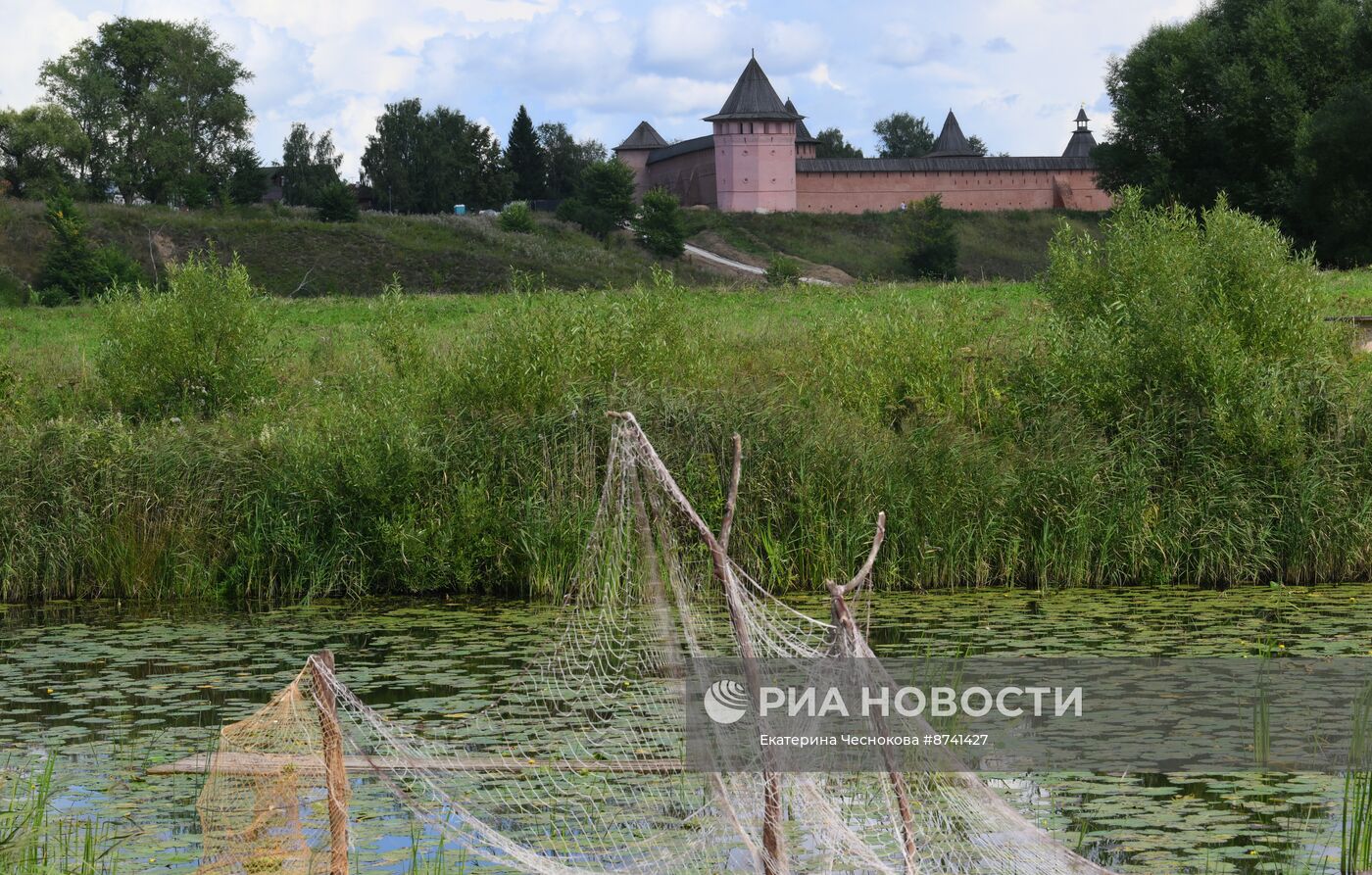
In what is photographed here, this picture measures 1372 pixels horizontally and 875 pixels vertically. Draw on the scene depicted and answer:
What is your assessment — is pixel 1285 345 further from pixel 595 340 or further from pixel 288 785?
pixel 288 785

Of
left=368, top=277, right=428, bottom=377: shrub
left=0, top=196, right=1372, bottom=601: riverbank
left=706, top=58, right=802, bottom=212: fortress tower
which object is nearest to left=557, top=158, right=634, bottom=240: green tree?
left=706, top=58, right=802, bottom=212: fortress tower

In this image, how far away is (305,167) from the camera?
75.0 metres

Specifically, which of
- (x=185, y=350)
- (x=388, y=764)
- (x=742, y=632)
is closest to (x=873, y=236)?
(x=185, y=350)

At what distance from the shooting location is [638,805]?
21.8 ft

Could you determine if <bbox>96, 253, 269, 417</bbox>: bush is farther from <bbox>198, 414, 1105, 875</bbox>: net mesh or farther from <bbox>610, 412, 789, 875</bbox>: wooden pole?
<bbox>610, 412, 789, 875</bbox>: wooden pole

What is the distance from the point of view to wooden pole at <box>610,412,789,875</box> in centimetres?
462

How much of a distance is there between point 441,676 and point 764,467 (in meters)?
4.60

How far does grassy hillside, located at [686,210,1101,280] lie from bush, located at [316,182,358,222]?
59.0ft

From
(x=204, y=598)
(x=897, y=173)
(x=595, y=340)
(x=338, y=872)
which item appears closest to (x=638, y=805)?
(x=338, y=872)

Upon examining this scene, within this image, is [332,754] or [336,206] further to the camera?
[336,206]

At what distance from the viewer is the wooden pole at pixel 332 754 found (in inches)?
180

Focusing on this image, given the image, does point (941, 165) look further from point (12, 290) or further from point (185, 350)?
point (185, 350)

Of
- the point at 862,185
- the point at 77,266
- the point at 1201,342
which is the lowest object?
the point at 1201,342

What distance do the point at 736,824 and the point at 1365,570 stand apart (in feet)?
32.8
